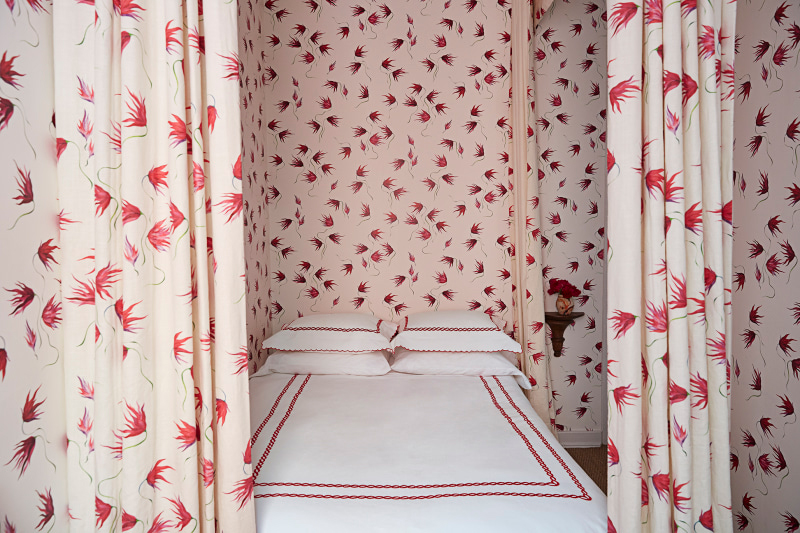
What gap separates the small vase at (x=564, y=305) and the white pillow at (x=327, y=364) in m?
1.17

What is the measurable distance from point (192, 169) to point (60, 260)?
376mm

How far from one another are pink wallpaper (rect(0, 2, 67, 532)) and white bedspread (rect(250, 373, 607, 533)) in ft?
1.86

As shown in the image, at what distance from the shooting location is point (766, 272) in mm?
1388

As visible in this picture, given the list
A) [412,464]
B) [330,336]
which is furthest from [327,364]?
[412,464]

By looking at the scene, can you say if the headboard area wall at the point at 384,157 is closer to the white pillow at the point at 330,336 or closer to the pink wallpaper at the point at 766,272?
the white pillow at the point at 330,336

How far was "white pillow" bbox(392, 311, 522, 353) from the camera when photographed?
244cm

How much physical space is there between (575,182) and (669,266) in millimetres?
1939

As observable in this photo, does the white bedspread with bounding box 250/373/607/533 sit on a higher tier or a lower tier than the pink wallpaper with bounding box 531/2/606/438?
lower

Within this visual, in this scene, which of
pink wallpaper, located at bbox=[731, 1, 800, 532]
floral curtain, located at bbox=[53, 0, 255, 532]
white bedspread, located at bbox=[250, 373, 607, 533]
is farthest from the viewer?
pink wallpaper, located at bbox=[731, 1, 800, 532]

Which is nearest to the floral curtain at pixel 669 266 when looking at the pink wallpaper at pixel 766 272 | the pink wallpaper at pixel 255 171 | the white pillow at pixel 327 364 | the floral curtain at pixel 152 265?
the pink wallpaper at pixel 766 272

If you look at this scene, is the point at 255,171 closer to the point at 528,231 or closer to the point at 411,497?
the point at 528,231

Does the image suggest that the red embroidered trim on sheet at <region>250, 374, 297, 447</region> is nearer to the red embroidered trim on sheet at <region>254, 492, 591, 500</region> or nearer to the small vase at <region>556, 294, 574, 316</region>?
the red embroidered trim on sheet at <region>254, 492, 591, 500</region>

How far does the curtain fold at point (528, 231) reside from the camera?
8.17 feet

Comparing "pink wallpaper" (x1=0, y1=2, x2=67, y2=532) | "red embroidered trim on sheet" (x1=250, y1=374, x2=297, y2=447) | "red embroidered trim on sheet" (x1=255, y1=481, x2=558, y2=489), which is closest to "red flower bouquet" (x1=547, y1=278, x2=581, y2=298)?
"red embroidered trim on sheet" (x1=255, y1=481, x2=558, y2=489)
